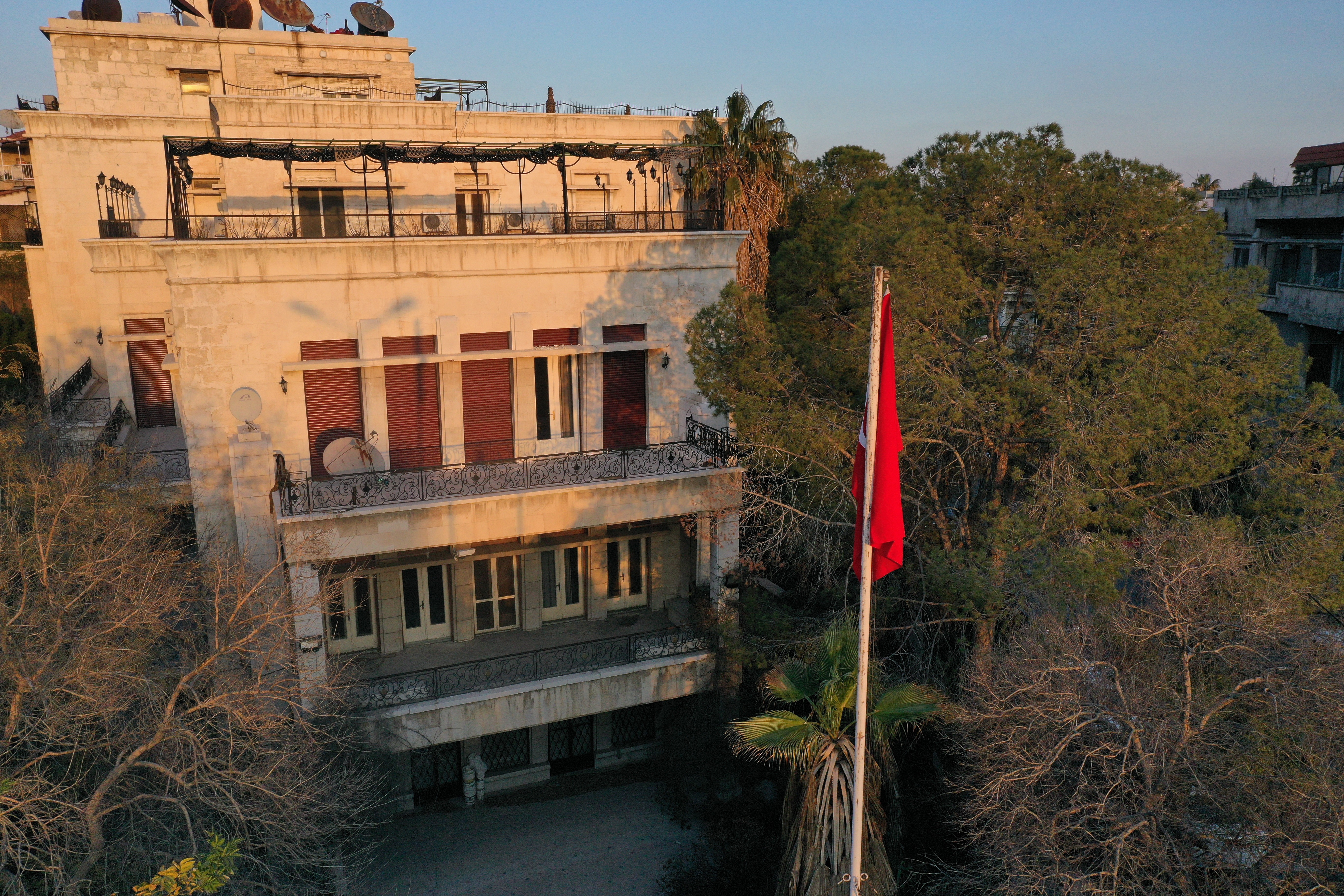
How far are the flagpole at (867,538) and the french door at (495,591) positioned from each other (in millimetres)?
11500

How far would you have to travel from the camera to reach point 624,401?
1998 cm

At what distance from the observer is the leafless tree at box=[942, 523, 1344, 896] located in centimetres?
1094

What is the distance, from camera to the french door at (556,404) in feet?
63.4

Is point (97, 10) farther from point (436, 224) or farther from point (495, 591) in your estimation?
point (495, 591)

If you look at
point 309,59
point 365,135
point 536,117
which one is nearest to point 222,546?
point 365,135

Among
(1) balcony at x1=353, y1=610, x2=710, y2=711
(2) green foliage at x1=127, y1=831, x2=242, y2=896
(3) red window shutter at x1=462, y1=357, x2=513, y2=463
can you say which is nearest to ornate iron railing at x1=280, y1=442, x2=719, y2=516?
(3) red window shutter at x1=462, y1=357, x2=513, y2=463

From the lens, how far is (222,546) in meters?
17.1

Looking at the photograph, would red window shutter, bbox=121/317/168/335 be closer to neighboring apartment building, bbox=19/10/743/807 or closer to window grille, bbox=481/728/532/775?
neighboring apartment building, bbox=19/10/743/807

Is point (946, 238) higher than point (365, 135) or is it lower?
lower

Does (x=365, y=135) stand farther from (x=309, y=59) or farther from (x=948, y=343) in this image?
(x=948, y=343)

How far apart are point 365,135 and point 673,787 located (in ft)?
54.2

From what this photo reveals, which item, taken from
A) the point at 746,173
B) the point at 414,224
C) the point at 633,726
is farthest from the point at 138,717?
the point at 746,173

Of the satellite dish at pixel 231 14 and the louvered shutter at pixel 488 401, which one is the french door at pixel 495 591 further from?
the satellite dish at pixel 231 14

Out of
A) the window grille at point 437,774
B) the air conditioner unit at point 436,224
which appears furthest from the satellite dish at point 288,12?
the window grille at point 437,774
